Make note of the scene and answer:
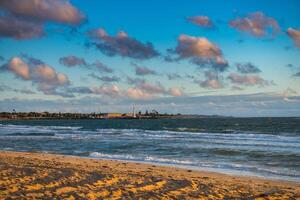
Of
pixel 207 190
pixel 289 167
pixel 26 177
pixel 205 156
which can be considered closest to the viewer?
pixel 207 190

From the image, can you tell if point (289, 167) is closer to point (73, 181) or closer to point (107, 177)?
point (107, 177)

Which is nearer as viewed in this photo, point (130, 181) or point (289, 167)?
point (130, 181)

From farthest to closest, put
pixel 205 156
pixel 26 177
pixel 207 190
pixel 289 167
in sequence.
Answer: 1. pixel 205 156
2. pixel 289 167
3. pixel 26 177
4. pixel 207 190

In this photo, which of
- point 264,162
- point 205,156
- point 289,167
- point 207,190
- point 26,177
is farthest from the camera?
point 205,156

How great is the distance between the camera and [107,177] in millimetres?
11703

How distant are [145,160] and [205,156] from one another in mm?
4045

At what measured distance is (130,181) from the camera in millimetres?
11203

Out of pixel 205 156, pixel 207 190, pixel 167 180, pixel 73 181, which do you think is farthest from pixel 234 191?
pixel 205 156

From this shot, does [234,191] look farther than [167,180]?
No

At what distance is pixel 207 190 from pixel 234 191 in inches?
31.7

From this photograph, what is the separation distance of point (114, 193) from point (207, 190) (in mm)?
2792

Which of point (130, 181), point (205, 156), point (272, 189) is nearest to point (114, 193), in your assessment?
point (130, 181)

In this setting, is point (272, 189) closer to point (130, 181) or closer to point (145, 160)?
point (130, 181)

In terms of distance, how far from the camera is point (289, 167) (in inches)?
692
